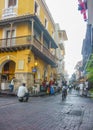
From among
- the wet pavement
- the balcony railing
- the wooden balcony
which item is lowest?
the wet pavement

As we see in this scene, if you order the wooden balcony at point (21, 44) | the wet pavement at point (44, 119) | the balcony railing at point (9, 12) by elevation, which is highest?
the balcony railing at point (9, 12)

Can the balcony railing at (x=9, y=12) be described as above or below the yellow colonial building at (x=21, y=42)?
above

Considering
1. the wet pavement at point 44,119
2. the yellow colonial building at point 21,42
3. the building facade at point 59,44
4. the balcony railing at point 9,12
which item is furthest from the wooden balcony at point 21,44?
the building facade at point 59,44

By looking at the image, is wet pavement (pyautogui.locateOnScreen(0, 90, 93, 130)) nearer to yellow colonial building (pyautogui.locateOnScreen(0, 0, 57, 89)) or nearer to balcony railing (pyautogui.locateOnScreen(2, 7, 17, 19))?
yellow colonial building (pyautogui.locateOnScreen(0, 0, 57, 89))

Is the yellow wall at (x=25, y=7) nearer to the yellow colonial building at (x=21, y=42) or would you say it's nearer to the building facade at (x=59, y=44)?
the yellow colonial building at (x=21, y=42)

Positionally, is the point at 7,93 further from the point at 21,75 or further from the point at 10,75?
the point at 10,75

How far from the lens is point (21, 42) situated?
76.6 ft

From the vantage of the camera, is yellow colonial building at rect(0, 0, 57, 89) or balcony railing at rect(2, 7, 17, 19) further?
balcony railing at rect(2, 7, 17, 19)

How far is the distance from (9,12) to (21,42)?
16.3ft

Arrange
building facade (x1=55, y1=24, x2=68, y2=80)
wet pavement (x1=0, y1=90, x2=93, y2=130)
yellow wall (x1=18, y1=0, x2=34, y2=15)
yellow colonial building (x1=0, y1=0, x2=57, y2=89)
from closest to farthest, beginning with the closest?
wet pavement (x1=0, y1=90, x2=93, y2=130) < yellow colonial building (x1=0, y1=0, x2=57, y2=89) < yellow wall (x1=18, y1=0, x2=34, y2=15) < building facade (x1=55, y1=24, x2=68, y2=80)

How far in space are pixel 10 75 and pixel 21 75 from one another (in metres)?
3.58

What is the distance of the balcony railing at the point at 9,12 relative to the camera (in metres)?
25.8

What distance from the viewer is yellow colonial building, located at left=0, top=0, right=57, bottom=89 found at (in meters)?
23.4

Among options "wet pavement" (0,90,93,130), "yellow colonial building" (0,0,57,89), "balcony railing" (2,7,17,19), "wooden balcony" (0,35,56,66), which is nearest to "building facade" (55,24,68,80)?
"yellow colonial building" (0,0,57,89)
